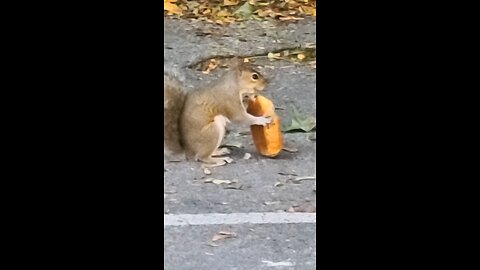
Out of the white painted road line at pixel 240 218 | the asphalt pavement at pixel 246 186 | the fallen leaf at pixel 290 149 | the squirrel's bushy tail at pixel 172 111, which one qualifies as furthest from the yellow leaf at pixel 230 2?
the white painted road line at pixel 240 218

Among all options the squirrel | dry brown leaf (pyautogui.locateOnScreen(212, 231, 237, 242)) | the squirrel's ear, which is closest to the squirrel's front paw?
the squirrel

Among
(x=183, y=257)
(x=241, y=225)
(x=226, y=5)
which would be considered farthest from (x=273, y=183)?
(x=226, y=5)

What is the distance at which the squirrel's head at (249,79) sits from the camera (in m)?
2.45

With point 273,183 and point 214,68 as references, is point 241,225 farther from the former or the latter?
point 214,68

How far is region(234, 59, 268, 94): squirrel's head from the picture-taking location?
2.45 metres

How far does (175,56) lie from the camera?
2.43 metres

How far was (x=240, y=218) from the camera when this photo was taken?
7.87ft

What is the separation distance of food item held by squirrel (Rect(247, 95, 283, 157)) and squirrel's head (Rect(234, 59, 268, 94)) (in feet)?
0.09

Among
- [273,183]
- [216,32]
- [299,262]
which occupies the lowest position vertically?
[299,262]

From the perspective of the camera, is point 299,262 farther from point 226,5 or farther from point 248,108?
point 226,5

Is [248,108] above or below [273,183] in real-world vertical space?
above

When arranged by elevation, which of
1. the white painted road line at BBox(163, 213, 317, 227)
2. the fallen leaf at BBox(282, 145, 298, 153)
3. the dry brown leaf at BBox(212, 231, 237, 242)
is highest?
the fallen leaf at BBox(282, 145, 298, 153)

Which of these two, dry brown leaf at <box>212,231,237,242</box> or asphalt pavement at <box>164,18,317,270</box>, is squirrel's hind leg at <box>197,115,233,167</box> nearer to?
asphalt pavement at <box>164,18,317,270</box>
